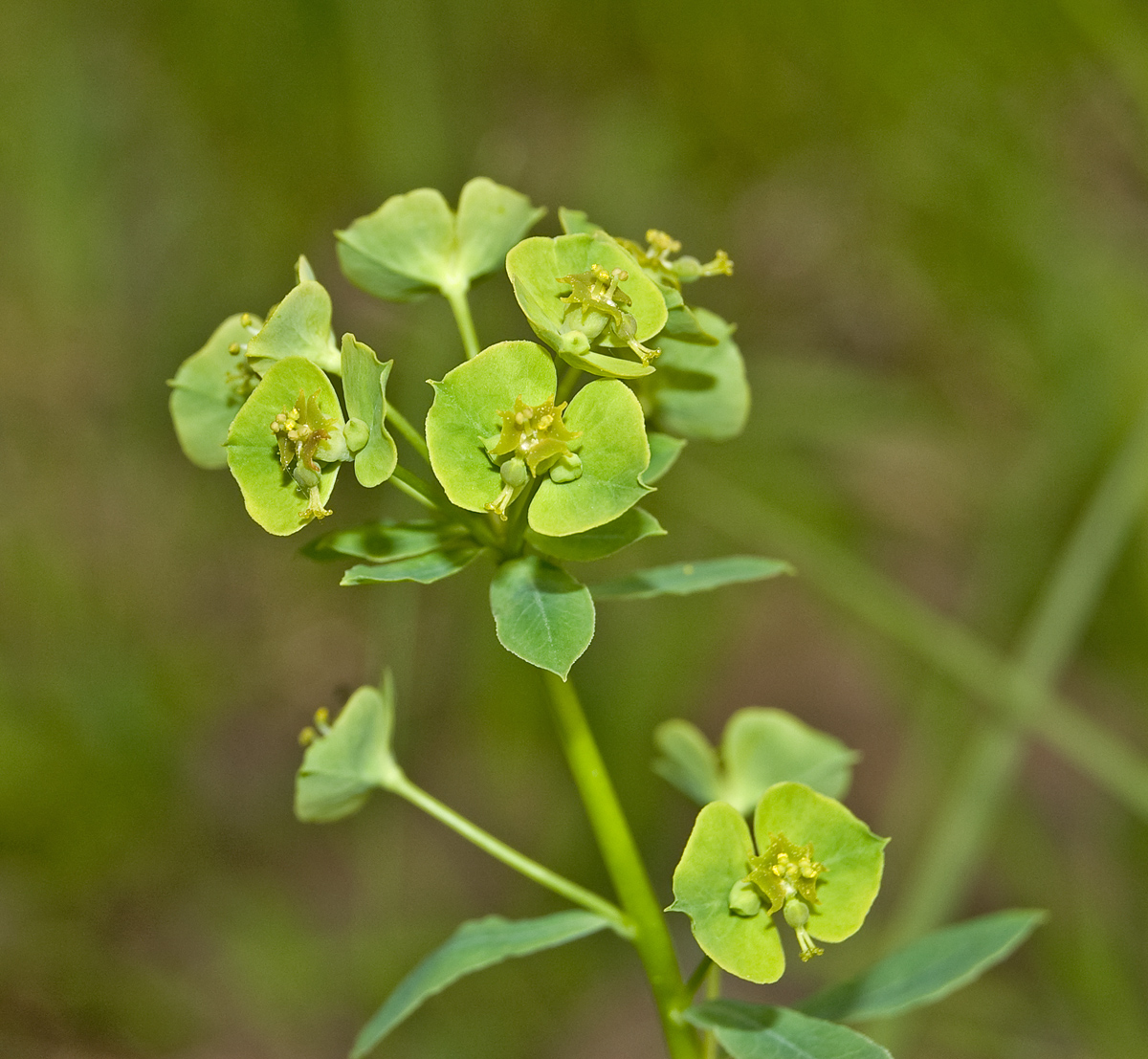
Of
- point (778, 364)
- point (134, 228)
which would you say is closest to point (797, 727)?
point (778, 364)

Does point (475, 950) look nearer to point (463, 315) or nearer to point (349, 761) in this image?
point (349, 761)

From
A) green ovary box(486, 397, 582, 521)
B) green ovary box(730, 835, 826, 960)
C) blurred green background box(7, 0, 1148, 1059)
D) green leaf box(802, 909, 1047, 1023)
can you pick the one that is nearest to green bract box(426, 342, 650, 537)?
green ovary box(486, 397, 582, 521)

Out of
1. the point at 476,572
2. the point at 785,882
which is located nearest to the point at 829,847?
the point at 785,882

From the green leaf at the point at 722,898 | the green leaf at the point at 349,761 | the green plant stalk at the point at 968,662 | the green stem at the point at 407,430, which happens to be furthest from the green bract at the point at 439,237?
the green plant stalk at the point at 968,662

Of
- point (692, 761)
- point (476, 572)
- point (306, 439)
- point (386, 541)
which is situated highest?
point (306, 439)

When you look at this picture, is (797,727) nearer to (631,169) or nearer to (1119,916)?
(1119,916)

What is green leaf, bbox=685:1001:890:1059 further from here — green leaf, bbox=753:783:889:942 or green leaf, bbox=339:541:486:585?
green leaf, bbox=339:541:486:585
